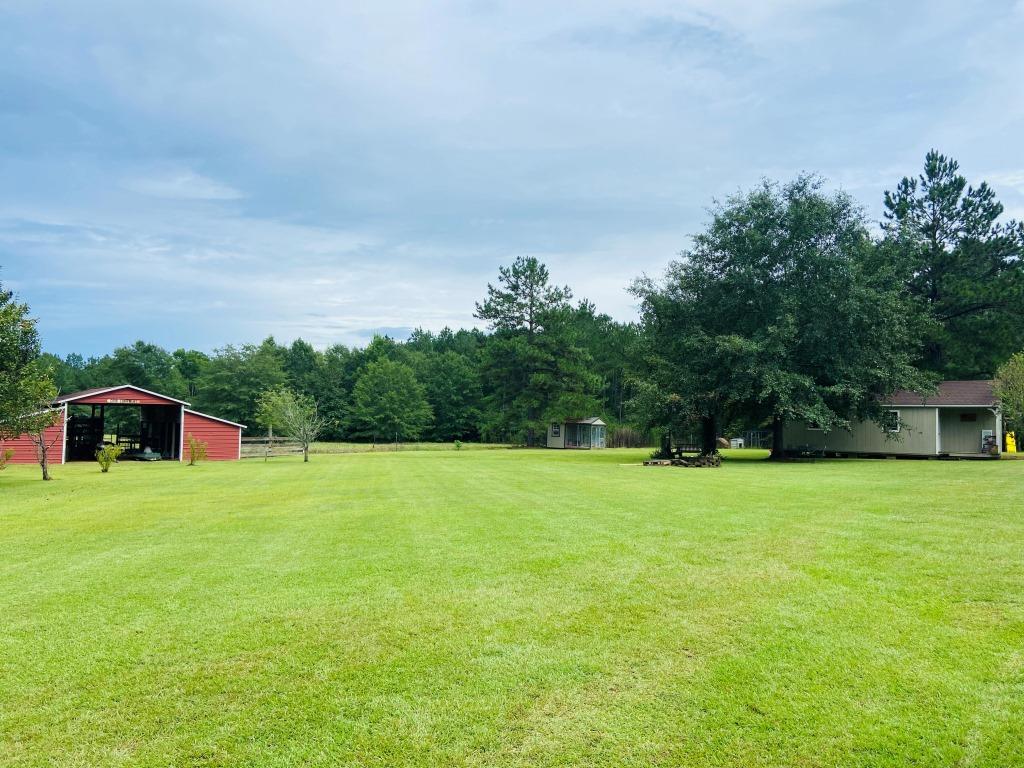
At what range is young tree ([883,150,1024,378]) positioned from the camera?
36278 millimetres

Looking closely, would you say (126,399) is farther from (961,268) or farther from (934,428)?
(961,268)

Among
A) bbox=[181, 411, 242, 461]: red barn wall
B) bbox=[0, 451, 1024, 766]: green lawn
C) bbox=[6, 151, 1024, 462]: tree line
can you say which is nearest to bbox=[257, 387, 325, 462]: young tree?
bbox=[6, 151, 1024, 462]: tree line

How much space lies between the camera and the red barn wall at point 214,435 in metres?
33.7

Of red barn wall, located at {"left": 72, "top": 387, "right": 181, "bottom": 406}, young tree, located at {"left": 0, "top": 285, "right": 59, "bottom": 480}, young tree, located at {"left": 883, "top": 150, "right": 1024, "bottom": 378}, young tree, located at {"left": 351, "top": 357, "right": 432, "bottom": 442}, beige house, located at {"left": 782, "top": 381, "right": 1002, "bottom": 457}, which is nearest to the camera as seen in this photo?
young tree, located at {"left": 0, "top": 285, "right": 59, "bottom": 480}

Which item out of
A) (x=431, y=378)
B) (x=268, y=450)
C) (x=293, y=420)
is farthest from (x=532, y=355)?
(x=293, y=420)

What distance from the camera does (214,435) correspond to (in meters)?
34.3

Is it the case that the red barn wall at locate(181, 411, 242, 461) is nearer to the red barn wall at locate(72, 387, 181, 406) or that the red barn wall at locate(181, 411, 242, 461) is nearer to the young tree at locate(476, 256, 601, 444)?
the red barn wall at locate(72, 387, 181, 406)

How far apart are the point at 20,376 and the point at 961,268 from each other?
46384mm

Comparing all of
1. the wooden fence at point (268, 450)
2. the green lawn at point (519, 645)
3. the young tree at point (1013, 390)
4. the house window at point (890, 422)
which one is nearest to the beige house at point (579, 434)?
the wooden fence at point (268, 450)

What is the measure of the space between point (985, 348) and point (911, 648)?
1723 inches

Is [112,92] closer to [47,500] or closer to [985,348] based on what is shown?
[47,500]

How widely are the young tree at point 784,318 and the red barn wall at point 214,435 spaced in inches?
896

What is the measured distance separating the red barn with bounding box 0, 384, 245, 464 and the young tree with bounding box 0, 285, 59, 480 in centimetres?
1213

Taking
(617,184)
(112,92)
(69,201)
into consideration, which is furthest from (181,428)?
(617,184)
